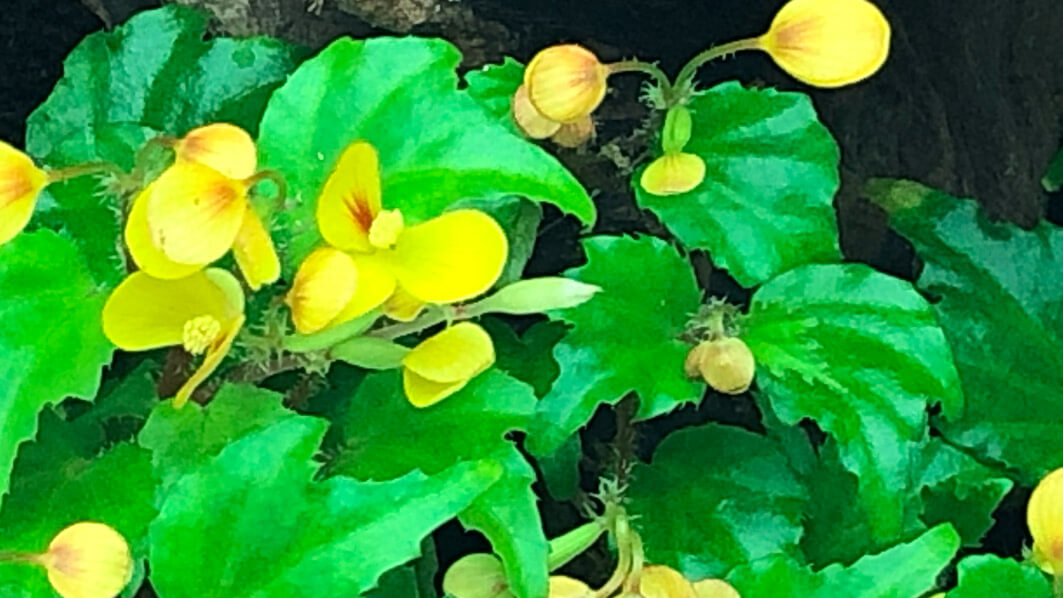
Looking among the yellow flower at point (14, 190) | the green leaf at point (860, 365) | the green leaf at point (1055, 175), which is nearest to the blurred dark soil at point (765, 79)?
the green leaf at point (1055, 175)

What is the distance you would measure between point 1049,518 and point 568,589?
0.65ft

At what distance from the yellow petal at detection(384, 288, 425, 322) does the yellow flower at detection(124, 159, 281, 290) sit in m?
0.07

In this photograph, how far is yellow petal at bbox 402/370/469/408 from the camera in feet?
1.93

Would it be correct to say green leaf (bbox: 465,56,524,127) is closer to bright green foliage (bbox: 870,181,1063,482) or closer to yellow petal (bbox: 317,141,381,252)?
yellow petal (bbox: 317,141,381,252)

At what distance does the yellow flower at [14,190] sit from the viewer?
0.54 meters

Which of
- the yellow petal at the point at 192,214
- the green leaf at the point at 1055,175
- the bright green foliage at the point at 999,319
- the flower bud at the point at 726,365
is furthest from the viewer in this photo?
the green leaf at the point at 1055,175

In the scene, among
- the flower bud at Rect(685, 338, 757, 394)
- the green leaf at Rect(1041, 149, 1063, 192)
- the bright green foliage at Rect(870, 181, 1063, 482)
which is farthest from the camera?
the green leaf at Rect(1041, 149, 1063, 192)

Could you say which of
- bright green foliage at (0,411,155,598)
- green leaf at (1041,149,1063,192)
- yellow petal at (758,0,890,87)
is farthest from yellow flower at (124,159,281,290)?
green leaf at (1041,149,1063,192)

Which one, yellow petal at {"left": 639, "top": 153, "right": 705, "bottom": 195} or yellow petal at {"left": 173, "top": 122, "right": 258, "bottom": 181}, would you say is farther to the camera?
yellow petal at {"left": 639, "top": 153, "right": 705, "bottom": 195}

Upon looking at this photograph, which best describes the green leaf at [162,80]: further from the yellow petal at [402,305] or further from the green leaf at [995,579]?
the green leaf at [995,579]

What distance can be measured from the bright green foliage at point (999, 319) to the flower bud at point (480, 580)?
9.7 inches

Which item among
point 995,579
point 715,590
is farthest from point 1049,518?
point 715,590

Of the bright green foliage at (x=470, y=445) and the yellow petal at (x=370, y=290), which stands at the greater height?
the yellow petal at (x=370, y=290)

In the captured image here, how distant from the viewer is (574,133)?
666mm
